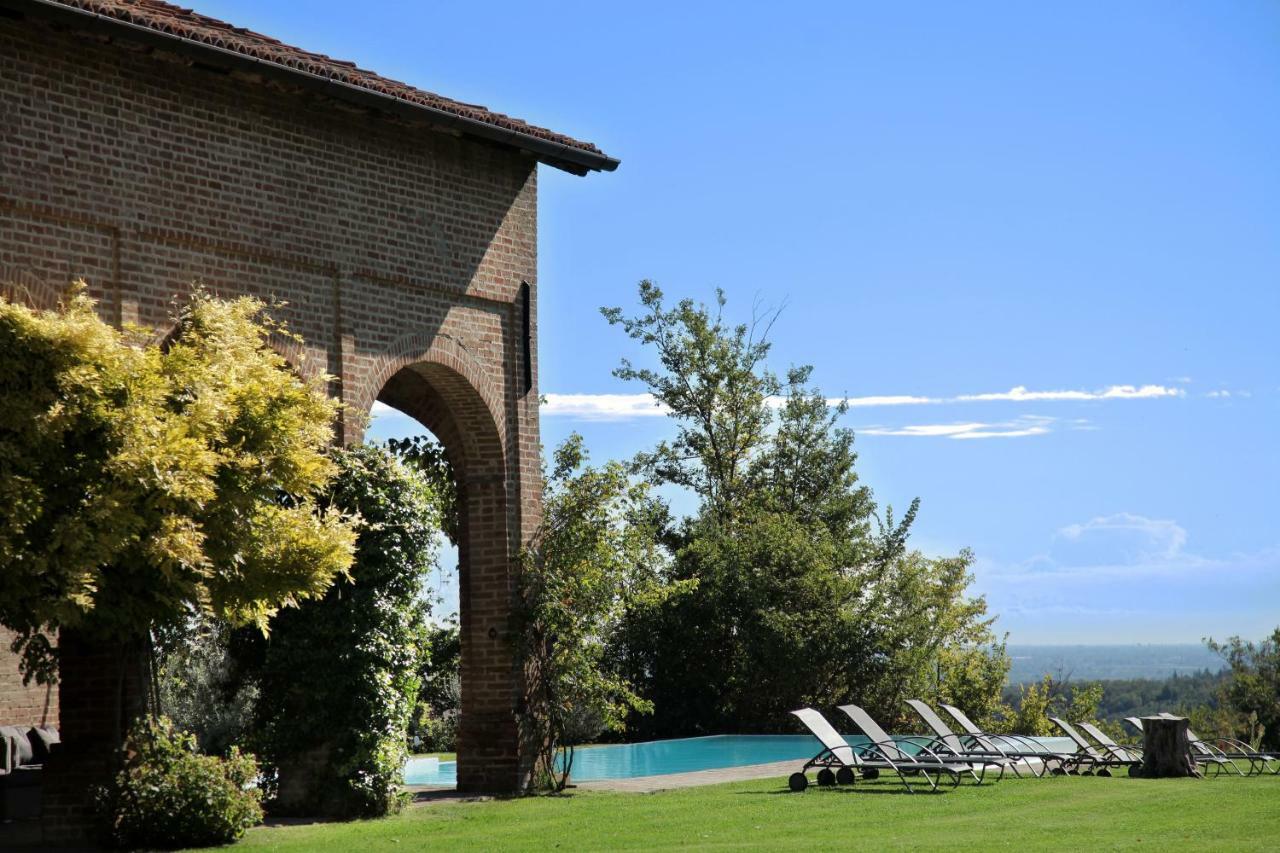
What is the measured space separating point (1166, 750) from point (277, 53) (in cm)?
1250

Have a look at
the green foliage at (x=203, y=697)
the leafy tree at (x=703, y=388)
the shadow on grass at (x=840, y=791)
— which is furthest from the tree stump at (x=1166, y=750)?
the leafy tree at (x=703, y=388)

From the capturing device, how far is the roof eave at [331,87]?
1230cm

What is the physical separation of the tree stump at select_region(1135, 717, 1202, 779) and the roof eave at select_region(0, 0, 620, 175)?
9111mm

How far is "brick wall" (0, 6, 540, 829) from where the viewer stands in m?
12.7

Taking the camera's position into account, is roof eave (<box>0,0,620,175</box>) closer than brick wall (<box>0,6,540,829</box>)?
Yes

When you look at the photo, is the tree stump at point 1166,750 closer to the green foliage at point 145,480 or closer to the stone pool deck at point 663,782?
the stone pool deck at point 663,782

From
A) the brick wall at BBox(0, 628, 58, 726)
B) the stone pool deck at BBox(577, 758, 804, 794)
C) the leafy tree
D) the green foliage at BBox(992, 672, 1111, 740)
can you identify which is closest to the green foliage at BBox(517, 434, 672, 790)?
the stone pool deck at BBox(577, 758, 804, 794)

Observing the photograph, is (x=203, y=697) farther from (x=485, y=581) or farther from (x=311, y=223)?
(x=311, y=223)

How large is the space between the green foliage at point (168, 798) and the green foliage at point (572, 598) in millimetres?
4967

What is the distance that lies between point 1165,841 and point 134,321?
31.3 feet

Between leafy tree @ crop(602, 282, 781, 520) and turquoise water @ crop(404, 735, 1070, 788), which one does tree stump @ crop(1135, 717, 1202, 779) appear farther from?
leafy tree @ crop(602, 282, 781, 520)

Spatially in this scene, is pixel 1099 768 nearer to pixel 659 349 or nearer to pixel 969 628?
pixel 969 628

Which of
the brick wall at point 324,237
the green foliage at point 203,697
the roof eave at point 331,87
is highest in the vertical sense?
the roof eave at point 331,87

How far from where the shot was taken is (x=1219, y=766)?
19609mm
